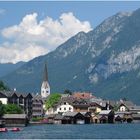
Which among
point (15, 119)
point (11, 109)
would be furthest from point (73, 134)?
point (11, 109)

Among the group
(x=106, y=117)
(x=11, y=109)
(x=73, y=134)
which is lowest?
(x=73, y=134)

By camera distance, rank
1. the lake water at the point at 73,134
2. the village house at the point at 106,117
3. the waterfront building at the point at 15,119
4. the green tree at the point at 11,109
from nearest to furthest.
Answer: the lake water at the point at 73,134 → the waterfront building at the point at 15,119 → the green tree at the point at 11,109 → the village house at the point at 106,117

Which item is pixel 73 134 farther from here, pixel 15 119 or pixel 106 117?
pixel 106 117

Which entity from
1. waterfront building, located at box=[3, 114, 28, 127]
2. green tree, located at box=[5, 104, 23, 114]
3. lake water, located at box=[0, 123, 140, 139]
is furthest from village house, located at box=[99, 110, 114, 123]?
lake water, located at box=[0, 123, 140, 139]

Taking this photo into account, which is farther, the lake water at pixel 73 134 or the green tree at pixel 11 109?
the green tree at pixel 11 109

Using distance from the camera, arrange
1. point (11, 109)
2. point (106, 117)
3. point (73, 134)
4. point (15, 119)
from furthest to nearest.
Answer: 1. point (106, 117)
2. point (11, 109)
3. point (15, 119)
4. point (73, 134)

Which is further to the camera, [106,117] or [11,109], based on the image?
[106,117]

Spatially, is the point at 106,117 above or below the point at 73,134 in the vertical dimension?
above

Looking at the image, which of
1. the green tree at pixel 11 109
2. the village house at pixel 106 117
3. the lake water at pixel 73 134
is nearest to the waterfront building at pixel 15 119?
the green tree at pixel 11 109

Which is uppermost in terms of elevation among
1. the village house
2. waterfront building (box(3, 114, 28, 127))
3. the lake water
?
the village house

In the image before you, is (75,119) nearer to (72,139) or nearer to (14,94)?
(14,94)

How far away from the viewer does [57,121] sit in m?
186

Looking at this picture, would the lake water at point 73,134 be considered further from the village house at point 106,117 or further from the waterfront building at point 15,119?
the village house at point 106,117

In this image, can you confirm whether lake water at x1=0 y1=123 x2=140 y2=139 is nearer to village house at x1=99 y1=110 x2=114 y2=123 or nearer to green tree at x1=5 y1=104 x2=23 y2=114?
green tree at x1=5 y1=104 x2=23 y2=114
